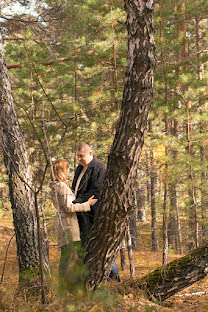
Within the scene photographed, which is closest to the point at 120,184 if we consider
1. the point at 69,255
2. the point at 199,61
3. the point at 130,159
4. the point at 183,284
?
the point at 130,159

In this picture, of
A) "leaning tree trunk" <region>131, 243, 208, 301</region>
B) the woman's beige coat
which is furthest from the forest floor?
the woman's beige coat

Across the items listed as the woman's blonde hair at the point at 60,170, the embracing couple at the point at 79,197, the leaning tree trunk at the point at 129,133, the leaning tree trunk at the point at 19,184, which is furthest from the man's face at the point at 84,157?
the leaning tree trunk at the point at 19,184

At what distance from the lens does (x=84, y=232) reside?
3623 mm

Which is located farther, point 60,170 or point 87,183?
point 87,183

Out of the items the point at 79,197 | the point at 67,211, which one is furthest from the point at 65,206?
the point at 79,197

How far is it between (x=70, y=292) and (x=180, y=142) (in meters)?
6.75

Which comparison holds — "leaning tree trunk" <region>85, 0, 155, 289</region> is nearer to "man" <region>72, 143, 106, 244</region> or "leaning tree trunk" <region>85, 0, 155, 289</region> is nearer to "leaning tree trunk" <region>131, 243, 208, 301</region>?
"man" <region>72, 143, 106, 244</region>

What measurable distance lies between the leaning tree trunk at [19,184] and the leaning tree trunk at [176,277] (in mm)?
1581

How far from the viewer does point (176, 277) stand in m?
3.33

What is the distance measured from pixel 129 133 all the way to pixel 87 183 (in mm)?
1132

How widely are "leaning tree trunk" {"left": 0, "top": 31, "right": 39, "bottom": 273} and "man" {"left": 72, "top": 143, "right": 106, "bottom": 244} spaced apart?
936 millimetres

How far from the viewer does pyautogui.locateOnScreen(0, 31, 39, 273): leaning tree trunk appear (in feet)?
13.6

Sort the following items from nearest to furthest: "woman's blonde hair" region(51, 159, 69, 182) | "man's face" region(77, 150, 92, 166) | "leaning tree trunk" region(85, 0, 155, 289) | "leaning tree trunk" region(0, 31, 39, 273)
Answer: "leaning tree trunk" region(85, 0, 155, 289) < "woman's blonde hair" region(51, 159, 69, 182) < "man's face" region(77, 150, 92, 166) < "leaning tree trunk" region(0, 31, 39, 273)

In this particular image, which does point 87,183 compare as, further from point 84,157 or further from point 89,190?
point 84,157
